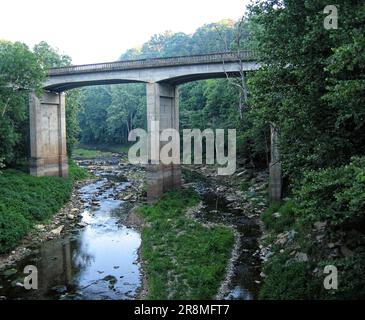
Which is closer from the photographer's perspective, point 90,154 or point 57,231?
point 57,231

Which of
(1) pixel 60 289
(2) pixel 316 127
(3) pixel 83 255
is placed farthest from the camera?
(3) pixel 83 255

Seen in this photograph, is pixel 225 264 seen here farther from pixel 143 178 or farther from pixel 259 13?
pixel 143 178

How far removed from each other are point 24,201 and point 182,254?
14.1m

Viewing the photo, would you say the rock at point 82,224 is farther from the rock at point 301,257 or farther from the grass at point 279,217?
the rock at point 301,257

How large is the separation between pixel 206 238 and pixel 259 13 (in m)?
12.0

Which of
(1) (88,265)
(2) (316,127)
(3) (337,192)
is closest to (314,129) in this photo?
(2) (316,127)

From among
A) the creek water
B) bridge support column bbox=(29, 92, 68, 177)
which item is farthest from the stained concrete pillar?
bridge support column bbox=(29, 92, 68, 177)

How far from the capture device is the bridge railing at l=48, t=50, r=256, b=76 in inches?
1225

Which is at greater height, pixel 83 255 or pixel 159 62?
pixel 159 62

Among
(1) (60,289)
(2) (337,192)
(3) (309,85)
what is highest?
(3) (309,85)

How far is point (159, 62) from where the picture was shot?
113 feet

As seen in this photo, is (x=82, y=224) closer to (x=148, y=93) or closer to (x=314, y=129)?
(x=148, y=93)

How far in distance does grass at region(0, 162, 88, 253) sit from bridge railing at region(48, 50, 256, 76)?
36.0 feet
